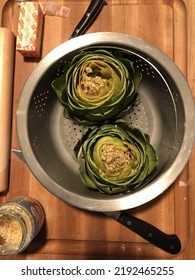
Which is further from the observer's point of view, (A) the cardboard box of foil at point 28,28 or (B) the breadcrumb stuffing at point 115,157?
(A) the cardboard box of foil at point 28,28

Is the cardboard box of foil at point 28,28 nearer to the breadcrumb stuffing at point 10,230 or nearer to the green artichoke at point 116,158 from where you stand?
the green artichoke at point 116,158

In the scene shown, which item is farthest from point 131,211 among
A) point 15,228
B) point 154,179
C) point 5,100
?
point 5,100

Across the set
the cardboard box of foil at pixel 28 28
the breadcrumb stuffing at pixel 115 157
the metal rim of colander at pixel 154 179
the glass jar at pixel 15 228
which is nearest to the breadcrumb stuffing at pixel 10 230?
the glass jar at pixel 15 228

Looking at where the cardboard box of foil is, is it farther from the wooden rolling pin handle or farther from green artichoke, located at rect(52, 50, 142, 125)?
green artichoke, located at rect(52, 50, 142, 125)

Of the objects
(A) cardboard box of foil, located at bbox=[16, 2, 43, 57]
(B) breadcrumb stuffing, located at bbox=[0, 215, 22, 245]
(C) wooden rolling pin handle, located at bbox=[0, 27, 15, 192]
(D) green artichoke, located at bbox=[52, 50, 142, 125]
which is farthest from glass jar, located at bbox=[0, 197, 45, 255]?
(A) cardboard box of foil, located at bbox=[16, 2, 43, 57]
